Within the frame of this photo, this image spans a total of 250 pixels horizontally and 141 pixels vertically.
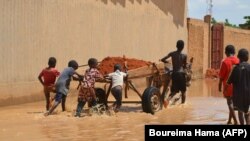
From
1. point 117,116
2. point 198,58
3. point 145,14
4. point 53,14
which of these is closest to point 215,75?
point 198,58

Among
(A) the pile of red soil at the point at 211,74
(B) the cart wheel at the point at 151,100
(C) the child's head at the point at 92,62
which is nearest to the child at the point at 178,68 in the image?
(B) the cart wheel at the point at 151,100

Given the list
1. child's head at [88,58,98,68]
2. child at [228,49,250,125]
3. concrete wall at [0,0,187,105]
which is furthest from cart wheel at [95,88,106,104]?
child at [228,49,250,125]

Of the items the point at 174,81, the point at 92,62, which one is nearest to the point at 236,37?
the point at 174,81

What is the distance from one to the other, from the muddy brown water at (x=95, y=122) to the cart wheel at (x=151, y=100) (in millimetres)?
144

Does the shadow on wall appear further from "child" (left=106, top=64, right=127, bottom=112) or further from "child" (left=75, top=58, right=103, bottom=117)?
"child" (left=75, top=58, right=103, bottom=117)

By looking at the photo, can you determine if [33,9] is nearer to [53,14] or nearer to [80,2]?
[53,14]

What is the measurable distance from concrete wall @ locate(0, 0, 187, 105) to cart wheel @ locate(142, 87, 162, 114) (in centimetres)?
448

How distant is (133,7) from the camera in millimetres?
22000

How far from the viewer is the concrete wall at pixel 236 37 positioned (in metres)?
34.8

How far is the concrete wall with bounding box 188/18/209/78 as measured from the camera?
98.3 ft

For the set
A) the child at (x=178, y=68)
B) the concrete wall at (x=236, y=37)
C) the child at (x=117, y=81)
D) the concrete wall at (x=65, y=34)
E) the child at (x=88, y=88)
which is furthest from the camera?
the concrete wall at (x=236, y=37)

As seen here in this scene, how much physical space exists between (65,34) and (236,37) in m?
22.1

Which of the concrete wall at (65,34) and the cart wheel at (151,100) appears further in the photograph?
the concrete wall at (65,34)

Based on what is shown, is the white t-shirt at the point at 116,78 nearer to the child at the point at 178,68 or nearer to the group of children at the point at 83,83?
the group of children at the point at 83,83
